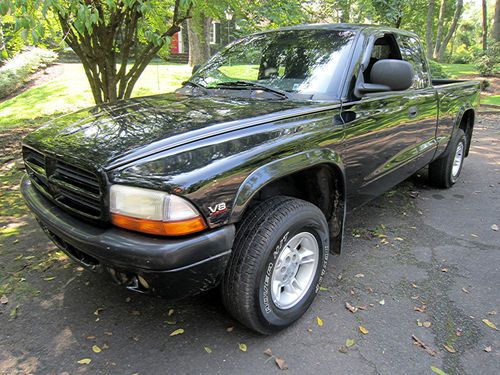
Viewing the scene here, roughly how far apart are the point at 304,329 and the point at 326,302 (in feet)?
1.16

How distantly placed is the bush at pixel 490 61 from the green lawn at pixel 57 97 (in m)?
12.4

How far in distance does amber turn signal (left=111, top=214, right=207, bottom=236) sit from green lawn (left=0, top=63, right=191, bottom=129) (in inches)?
317

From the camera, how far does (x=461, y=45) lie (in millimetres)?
54125

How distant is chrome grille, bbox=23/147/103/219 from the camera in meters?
2.07

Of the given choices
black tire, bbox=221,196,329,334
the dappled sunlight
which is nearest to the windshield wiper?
black tire, bbox=221,196,329,334

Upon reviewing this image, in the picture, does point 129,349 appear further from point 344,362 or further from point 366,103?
point 366,103

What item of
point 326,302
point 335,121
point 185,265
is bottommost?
point 326,302

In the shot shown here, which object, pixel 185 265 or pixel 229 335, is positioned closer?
pixel 185 265

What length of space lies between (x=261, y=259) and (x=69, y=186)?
112cm

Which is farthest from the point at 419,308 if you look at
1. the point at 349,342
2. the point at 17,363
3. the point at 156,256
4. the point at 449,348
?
the point at 17,363

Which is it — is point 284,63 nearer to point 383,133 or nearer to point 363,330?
point 383,133

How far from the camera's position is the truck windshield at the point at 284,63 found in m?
3.00

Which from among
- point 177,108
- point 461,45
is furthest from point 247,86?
point 461,45

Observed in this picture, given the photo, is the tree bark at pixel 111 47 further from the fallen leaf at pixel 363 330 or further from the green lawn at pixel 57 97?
the fallen leaf at pixel 363 330
